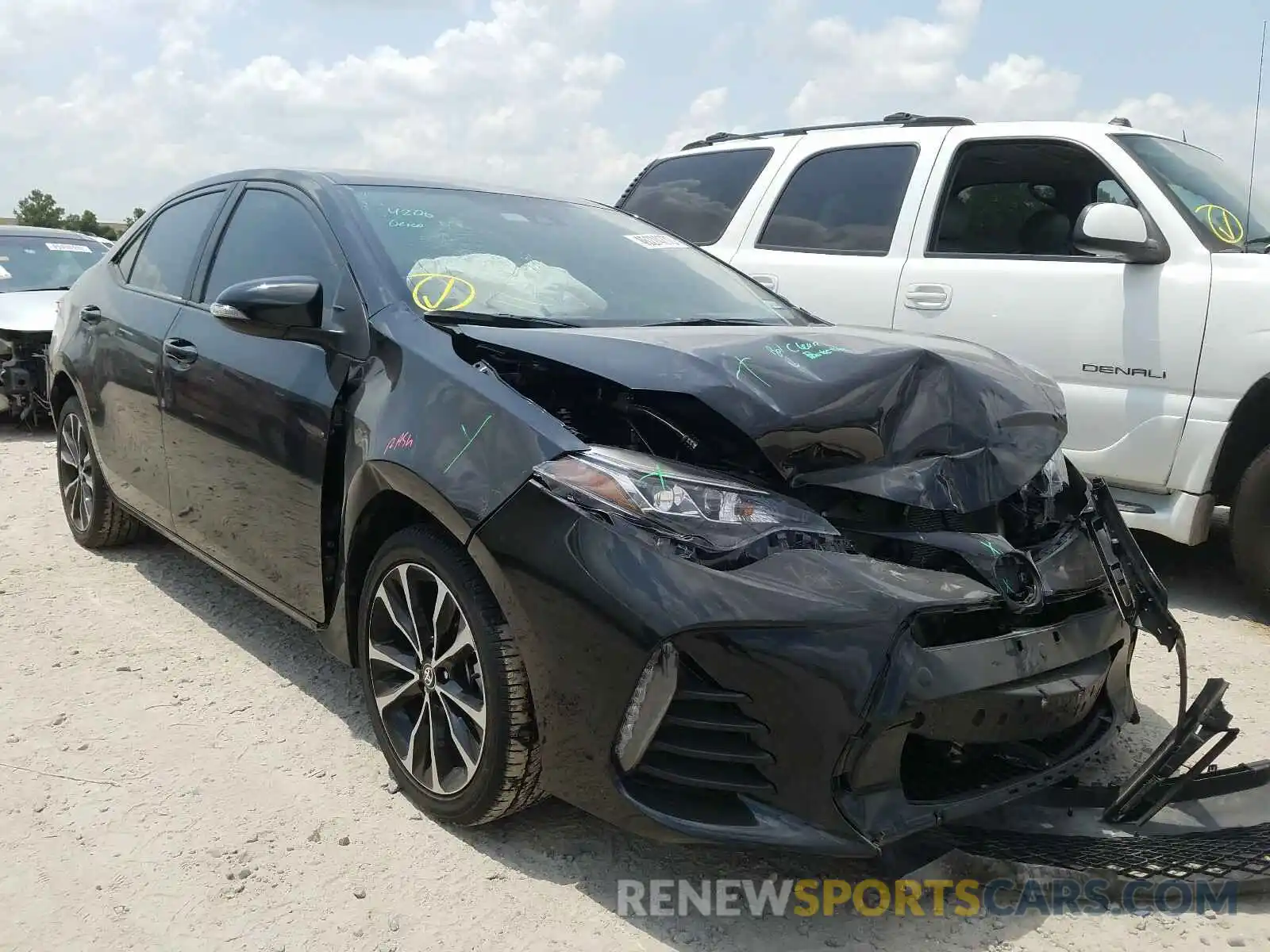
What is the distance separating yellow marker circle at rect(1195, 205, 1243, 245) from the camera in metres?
4.35

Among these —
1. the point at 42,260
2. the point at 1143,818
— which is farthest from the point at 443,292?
the point at 42,260

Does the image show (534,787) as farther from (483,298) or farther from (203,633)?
(203,633)

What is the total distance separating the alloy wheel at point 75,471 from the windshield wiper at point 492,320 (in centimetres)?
269

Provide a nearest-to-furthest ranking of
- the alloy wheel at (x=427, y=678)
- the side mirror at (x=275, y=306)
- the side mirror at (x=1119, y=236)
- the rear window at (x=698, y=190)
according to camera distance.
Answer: the alloy wheel at (x=427, y=678), the side mirror at (x=275, y=306), the side mirror at (x=1119, y=236), the rear window at (x=698, y=190)

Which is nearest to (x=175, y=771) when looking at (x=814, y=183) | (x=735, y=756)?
(x=735, y=756)

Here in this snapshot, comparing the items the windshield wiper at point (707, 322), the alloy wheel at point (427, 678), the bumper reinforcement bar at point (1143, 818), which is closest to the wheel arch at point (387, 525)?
the alloy wheel at point (427, 678)

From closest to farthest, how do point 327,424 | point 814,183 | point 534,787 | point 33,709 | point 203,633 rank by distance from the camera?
1. point 534,787
2. point 327,424
3. point 33,709
4. point 203,633
5. point 814,183

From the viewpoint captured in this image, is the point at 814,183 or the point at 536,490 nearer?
the point at 536,490

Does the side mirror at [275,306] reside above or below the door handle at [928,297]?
above

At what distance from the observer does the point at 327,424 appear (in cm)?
296

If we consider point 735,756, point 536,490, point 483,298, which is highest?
point 483,298

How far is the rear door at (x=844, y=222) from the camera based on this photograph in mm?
5078

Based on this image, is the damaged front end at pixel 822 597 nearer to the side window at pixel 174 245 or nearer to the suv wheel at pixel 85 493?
the side window at pixel 174 245

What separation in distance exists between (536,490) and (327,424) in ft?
3.02
